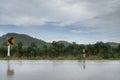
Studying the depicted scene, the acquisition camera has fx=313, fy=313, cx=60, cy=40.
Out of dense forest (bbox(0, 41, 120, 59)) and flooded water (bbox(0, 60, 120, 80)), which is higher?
dense forest (bbox(0, 41, 120, 59))

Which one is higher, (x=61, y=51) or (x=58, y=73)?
(x=61, y=51)

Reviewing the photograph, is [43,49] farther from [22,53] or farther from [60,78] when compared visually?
[60,78]

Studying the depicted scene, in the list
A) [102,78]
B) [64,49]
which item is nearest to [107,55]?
[64,49]

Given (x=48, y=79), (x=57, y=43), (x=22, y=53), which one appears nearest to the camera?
(x=48, y=79)

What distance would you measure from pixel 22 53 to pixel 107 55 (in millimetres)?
7624

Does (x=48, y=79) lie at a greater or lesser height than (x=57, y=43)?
lesser

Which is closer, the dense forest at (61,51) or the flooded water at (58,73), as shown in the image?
the flooded water at (58,73)

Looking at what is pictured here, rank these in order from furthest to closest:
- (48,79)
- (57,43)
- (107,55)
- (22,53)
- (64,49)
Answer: (57,43), (64,49), (22,53), (107,55), (48,79)

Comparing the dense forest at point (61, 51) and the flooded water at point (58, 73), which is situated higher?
the dense forest at point (61, 51)

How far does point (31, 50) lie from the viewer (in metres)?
28.0

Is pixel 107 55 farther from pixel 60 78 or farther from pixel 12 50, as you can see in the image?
pixel 60 78

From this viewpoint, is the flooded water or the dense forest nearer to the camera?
the flooded water

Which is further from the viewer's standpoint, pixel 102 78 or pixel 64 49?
pixel 64 49

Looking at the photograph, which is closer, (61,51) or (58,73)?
(58,73)
